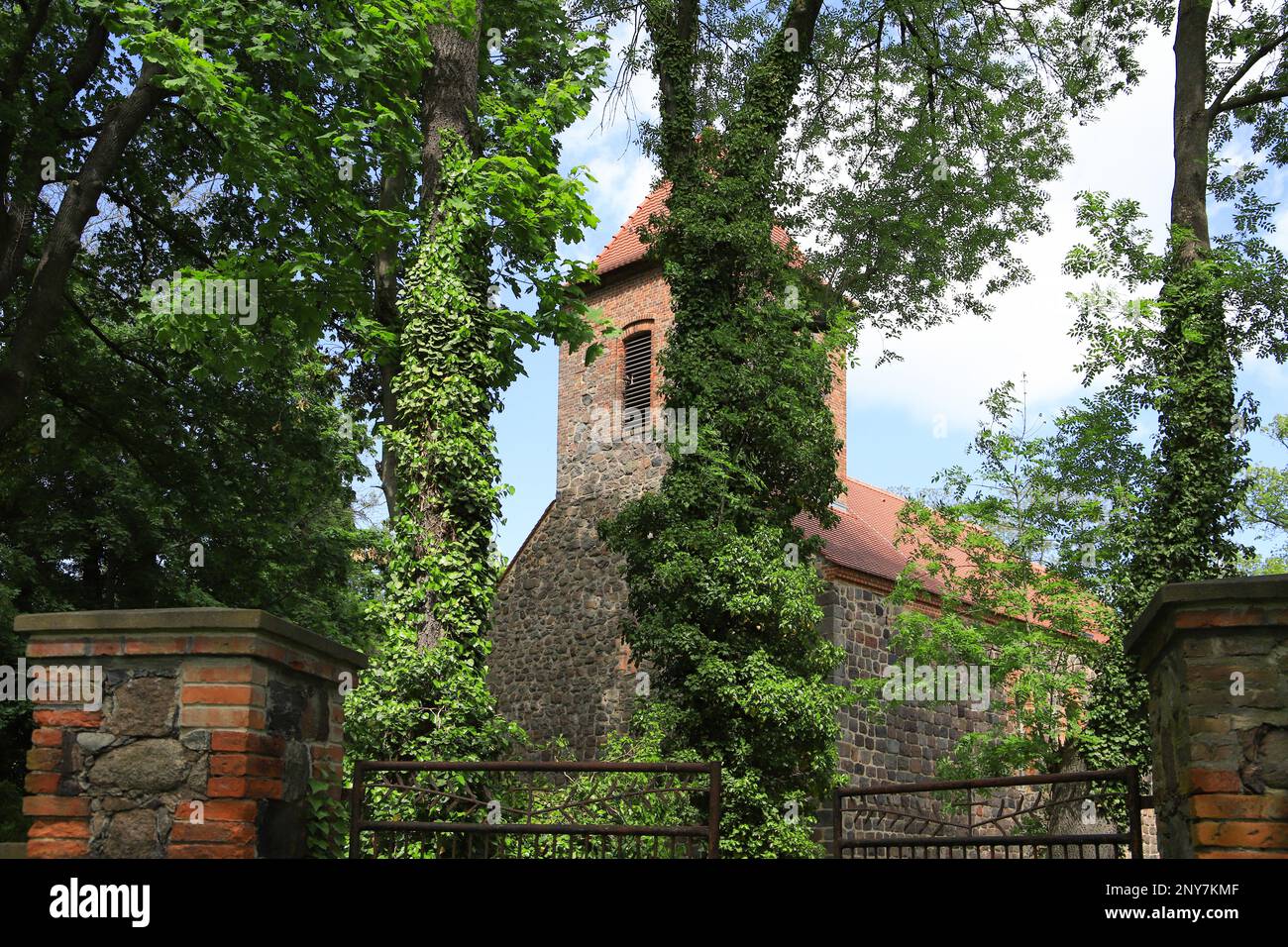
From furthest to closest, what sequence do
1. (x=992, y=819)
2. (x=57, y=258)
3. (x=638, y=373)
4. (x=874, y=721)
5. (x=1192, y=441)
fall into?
1. (x=638, y=373)
2. (x=874, y=721)
3. (x=1192, y=441)
4. (x=57, y=258)
5. (x=992, y=819)

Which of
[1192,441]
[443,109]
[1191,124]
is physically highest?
[1191,124]

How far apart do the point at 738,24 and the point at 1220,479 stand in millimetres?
10506

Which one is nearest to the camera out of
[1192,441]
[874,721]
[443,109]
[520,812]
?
[520,812]

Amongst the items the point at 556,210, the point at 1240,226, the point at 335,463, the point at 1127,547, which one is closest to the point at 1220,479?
the point at 1127,547

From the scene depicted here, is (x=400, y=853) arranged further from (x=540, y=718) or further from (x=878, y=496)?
(x=878, y=496)

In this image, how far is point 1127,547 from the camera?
15.0m

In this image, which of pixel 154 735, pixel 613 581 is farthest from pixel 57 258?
pixel 613 581

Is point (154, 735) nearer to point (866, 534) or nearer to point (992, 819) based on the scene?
point (992, 819)

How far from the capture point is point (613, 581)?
21.2 m

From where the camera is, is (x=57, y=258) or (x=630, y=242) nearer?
(x=57, y=258)

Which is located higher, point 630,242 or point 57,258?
point 630,242

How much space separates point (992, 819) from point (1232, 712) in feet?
12.8

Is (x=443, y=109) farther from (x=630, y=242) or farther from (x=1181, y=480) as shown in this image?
(x=630, y=242)
